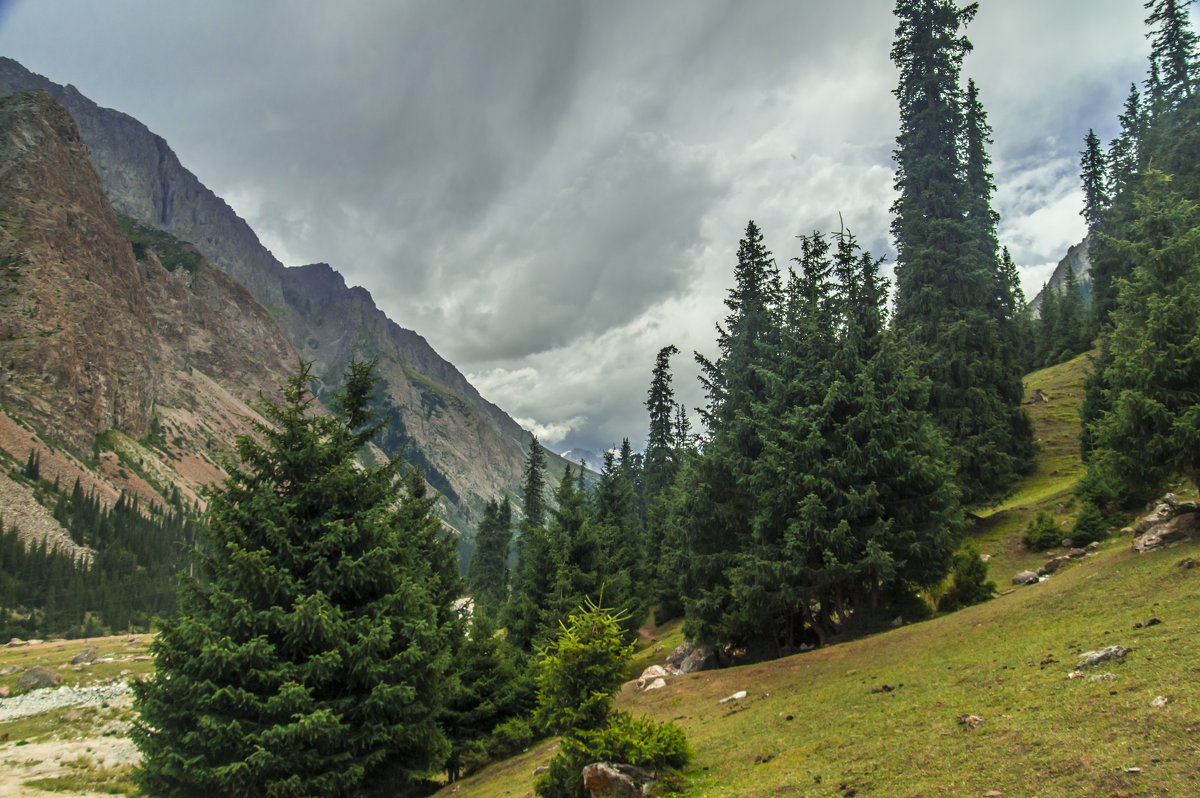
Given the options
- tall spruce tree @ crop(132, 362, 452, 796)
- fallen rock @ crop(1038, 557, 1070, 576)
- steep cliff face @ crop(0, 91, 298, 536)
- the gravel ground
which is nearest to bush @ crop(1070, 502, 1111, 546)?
fallen rock @ crop(1038, 557, 1070, 576)

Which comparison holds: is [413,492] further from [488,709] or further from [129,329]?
[129,329]

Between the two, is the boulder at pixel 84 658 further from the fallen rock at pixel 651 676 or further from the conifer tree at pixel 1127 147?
the conifer tree at pixel 1127 147

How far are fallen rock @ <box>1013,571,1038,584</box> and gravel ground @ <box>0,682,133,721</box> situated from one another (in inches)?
2049

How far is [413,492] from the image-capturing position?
26562mm

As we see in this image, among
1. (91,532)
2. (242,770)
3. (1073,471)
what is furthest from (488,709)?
(91,532)

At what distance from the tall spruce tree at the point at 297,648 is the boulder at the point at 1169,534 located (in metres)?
18.7

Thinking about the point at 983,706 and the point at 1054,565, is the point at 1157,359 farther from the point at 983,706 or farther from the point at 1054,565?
the point at 983,706

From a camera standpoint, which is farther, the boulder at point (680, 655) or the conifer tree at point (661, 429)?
the conifer tree at point (661, 429)

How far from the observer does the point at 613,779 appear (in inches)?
378

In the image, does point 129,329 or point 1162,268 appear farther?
point 129,329

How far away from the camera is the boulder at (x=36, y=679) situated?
43.2 metres

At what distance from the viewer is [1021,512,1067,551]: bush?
22422mm

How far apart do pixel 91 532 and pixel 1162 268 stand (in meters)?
169

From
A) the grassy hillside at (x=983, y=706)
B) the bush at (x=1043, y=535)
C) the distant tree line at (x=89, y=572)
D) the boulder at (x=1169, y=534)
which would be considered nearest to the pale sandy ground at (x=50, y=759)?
the grassy hillside at (x=983, y=706)
